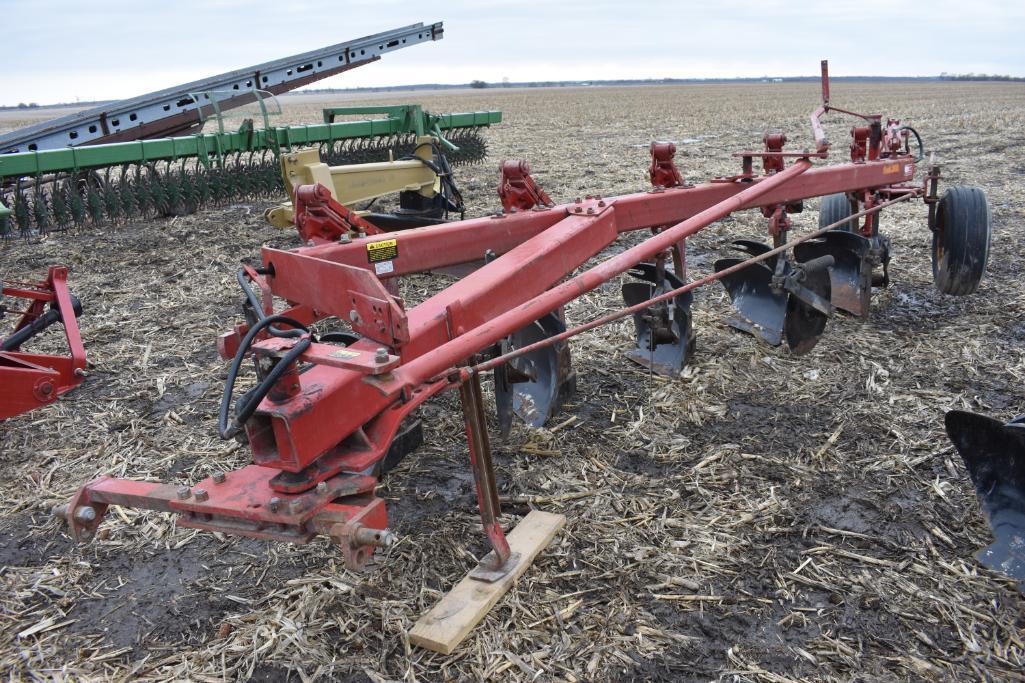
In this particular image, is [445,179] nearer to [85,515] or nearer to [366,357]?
[85,515]

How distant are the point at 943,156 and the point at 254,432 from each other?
13.5 m

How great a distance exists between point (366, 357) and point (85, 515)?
41.9 inches

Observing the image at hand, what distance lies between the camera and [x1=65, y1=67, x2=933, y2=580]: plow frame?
2.24 m

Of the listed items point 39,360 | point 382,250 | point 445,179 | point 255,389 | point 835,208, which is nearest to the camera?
point 255,389

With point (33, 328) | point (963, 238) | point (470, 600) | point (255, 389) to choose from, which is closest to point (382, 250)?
point (255, 389)

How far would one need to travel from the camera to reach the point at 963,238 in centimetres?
529

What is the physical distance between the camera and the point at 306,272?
2.76 metres

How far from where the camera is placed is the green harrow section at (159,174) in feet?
28.3

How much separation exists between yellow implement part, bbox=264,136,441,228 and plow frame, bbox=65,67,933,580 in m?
3.51

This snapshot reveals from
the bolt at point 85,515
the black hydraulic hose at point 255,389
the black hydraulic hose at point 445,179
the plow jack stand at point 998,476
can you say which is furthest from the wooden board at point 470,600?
the black hydraulic hose at point 445,179

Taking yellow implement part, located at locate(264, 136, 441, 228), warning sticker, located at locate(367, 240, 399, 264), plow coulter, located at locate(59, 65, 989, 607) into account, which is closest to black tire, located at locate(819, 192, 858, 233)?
plow coulter, located at locate(59, 65, 989, 607)

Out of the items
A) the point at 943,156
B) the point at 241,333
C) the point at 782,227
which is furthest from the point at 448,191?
the point at 943,156

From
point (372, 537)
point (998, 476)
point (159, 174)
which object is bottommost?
point (998, 476)

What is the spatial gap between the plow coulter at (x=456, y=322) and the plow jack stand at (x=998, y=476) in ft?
3.55
